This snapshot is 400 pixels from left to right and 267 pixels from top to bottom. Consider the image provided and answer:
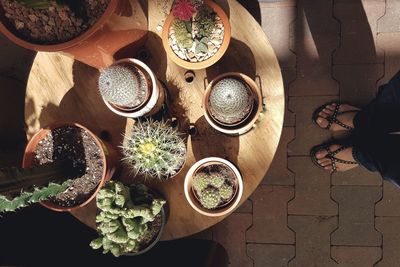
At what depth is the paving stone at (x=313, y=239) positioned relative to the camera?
256 centimetres

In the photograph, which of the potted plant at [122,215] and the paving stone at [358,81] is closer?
the potted plant at [122,215]

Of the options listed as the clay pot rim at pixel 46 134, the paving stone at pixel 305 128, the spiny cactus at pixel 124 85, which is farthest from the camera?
the paving stone at pixel 305 128

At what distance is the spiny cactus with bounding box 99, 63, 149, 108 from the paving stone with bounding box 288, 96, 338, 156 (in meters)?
1.15

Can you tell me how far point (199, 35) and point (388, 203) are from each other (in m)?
1.49

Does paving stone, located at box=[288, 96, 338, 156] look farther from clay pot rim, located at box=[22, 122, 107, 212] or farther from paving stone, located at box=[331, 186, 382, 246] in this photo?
clay pot rim, located at box=[22, 122, 107, 212]

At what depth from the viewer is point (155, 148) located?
168 centimetres

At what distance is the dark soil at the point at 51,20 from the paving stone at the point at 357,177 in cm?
156

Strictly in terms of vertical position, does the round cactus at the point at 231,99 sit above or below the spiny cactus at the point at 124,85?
below

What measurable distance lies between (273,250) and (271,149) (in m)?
0.96

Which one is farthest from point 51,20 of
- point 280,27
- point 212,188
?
point 280,27

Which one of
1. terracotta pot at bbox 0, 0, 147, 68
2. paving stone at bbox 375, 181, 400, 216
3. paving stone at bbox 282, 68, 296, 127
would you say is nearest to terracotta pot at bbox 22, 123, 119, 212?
terracotta pot at bbox 0, 0, 147, 68

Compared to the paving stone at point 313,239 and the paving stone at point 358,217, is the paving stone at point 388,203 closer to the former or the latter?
the paving stone at point 358,217

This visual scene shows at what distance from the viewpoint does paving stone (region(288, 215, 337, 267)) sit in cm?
256

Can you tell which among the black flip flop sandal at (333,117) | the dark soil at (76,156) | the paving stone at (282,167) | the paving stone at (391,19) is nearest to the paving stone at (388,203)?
the black flip flop sandal at (333,117)
